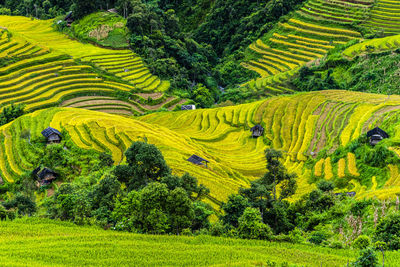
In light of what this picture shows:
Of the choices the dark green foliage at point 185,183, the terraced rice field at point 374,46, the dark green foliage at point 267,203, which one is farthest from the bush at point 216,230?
the terraced rice field at point 374,46

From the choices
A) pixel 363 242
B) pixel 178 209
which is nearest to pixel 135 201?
pixel 178 209

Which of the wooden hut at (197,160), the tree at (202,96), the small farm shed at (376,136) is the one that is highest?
the small farm shed at (376,136)

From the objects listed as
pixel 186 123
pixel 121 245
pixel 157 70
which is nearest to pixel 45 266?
pixel 121 245

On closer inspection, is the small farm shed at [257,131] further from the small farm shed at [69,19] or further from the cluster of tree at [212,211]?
the small farm shed at [69,19]

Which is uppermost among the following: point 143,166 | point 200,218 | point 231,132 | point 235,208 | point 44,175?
point 143,166

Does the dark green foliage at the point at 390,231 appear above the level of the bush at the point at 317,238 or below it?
above

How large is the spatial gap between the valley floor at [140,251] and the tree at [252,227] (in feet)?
1.90

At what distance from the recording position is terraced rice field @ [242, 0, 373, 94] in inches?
2712

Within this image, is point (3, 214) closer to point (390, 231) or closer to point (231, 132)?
point (390, 231)

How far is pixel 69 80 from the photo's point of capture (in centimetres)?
5556

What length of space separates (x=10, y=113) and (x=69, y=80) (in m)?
11.9

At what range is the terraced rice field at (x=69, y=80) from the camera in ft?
169

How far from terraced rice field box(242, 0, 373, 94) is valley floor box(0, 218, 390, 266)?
49.9 m

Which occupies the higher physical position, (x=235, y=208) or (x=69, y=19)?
(x=235, y=208)
